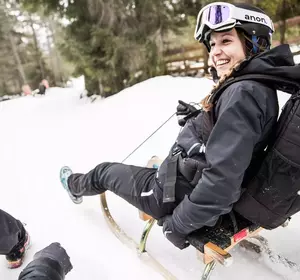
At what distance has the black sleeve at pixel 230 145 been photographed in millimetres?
1326

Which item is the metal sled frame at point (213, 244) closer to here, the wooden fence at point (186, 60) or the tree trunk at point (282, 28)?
the tree trunk at point (282, 28)

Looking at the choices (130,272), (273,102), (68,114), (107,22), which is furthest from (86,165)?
(107,22)

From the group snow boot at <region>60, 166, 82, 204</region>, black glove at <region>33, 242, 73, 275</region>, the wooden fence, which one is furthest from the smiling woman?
the wooden fence

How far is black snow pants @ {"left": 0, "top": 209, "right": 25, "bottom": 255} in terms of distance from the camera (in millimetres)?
1929

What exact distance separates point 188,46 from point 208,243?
26.1 ft

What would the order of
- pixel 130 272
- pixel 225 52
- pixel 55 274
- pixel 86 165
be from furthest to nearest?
pixel 86 165 → pixel 130 272 → pixel 225 52 → pixel 55 274

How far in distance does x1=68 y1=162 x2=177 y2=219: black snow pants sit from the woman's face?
915mm

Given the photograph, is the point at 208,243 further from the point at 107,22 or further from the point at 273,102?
the point at 107,22

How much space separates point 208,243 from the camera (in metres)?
1.54

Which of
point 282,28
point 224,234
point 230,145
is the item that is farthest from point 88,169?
point 282,28

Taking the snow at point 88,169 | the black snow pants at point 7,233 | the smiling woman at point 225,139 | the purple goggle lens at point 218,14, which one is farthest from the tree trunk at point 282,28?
the black snow pants at point 7,233

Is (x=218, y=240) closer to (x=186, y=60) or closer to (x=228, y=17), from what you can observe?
(x=228, y=17)

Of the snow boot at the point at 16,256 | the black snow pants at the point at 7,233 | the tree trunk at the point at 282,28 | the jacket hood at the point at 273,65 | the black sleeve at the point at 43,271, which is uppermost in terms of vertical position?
the jacket hood at the point at 273,65

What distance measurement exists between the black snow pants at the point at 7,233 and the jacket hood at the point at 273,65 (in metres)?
1.84
